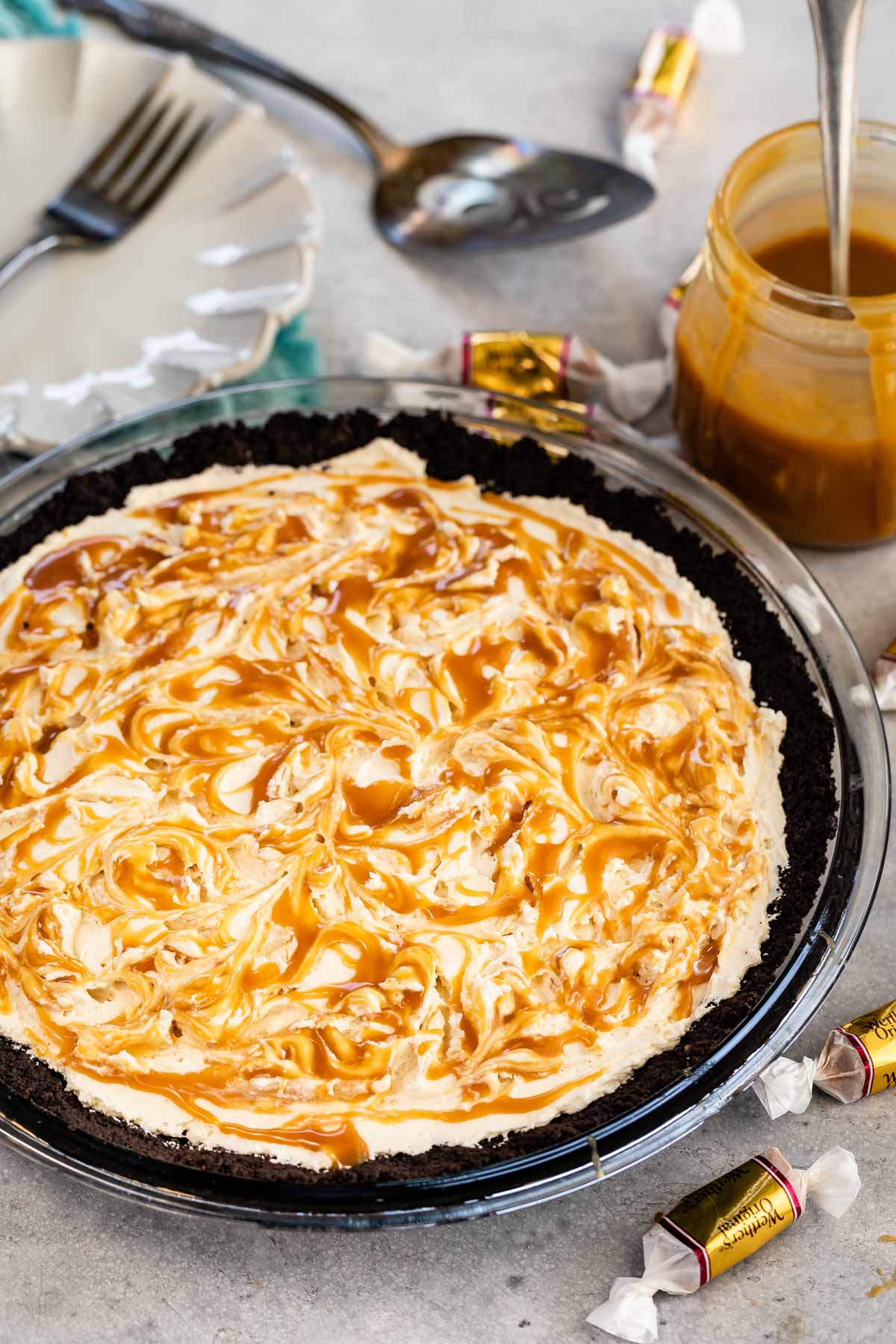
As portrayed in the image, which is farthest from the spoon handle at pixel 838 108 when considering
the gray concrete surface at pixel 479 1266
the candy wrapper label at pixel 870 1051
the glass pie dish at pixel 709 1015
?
the candy wrapper label at pixel 870 1051

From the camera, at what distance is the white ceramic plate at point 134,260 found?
10.6 feet

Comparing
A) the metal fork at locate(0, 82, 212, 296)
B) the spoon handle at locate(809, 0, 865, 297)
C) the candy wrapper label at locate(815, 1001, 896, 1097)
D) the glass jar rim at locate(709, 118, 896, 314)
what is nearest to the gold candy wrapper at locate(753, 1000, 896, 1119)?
the candy wrapper label at locate(815, 1001, 896, 1097)

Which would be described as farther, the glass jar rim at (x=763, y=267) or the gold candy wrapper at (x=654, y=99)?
the gold candy wrapper at (x=654, y=99)

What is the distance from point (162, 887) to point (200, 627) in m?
0.53

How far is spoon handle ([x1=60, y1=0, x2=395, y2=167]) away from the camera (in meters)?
3.75

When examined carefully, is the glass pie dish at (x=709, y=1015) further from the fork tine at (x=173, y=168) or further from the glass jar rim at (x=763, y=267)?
the fork tine at (x=173, y=168)

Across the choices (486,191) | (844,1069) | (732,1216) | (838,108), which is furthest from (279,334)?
(732,1216)

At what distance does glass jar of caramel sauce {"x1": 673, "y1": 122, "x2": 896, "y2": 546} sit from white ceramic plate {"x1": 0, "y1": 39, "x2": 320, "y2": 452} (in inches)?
37.4

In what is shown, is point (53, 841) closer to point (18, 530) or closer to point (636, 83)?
point (18, 530)

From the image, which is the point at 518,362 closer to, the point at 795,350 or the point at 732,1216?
the point at 795,350

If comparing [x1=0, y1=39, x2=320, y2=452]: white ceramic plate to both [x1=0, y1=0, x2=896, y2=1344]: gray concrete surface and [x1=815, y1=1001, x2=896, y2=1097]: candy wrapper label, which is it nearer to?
[x1=0, y1=0, x2=896, y2=1344]: gray concrete surface

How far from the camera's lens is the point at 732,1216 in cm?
223

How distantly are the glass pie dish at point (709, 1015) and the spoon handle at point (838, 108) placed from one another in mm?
495

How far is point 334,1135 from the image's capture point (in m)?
2.27
